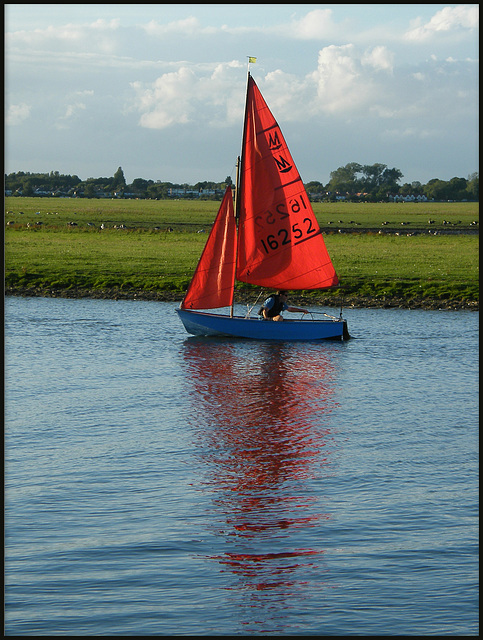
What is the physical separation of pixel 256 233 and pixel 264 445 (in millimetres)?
21968

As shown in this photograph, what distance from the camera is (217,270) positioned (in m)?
46.8

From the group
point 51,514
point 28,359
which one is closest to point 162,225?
point 28,359

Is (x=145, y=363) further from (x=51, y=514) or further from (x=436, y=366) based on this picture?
(x=51, y=514)

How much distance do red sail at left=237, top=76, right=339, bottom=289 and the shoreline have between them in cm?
993

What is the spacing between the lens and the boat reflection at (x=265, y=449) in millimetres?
18578

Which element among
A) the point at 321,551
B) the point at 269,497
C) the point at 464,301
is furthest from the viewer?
the point at 464,301

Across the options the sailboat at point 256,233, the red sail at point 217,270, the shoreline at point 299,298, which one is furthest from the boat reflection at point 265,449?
the shoreline at point 299,298

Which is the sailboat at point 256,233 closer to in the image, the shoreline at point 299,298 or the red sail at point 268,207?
the red sail at point 268,207

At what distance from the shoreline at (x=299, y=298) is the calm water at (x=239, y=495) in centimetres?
1575

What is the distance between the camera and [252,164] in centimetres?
4750

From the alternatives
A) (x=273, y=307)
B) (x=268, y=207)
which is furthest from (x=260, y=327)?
(x=268, y=207)

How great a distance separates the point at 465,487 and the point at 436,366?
16.8 meters

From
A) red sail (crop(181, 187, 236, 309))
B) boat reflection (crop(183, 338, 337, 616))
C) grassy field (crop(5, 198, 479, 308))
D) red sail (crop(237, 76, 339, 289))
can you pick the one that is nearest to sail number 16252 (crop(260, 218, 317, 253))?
red sail (crop(237, 76, 339, 289))

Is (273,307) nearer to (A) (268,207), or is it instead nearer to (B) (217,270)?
(B) (217,270)
